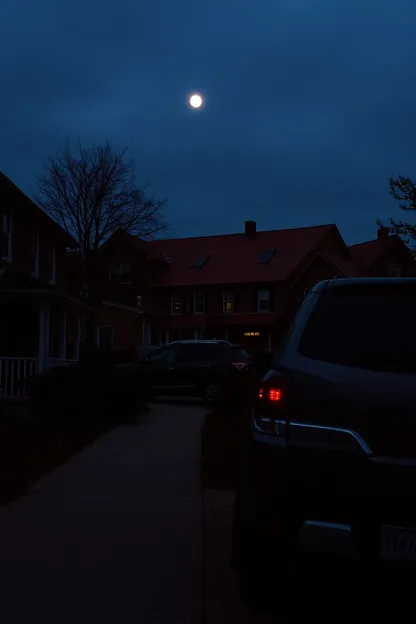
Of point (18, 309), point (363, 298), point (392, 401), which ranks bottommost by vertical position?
point (392, 401)

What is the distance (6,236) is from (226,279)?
26.4 meters

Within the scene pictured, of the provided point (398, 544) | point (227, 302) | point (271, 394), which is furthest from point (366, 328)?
point (227, 302)

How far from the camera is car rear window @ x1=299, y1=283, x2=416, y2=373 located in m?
3.75

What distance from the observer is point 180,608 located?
4508 millimetres

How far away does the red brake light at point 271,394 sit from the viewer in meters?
3.81

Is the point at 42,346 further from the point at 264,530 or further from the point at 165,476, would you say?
the point at 264,530

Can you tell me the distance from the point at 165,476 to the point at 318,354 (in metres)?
5.16

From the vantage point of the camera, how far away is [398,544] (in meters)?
3.50

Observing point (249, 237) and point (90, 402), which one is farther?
point (249, 237)

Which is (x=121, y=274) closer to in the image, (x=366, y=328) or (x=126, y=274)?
(x=126, y=274)

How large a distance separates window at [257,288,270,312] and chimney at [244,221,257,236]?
19.8 ft

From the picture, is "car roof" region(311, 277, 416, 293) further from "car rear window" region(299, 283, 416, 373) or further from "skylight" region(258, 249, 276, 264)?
"skylight" region(258, 249, 276, 264)

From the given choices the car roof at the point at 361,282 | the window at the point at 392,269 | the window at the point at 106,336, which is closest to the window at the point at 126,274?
the window at the point at 106,336

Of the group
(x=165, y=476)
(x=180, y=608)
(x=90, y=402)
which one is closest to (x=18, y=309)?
(x=90, y=402)
